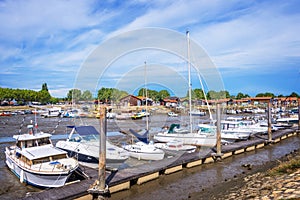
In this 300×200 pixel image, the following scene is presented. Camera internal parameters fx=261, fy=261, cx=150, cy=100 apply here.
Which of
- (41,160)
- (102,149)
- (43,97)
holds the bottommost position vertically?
(41,160)

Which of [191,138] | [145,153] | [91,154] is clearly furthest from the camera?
[191,138]

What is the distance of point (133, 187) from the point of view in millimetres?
10805

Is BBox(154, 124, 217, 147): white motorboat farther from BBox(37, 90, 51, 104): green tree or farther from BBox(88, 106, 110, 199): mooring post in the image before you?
BBox(37, 90, 51, 104): green tree

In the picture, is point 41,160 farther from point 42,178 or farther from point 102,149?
point 102,149

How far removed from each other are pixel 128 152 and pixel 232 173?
241 inches

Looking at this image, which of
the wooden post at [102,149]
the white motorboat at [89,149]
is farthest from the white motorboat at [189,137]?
the wooden post at [102,149]

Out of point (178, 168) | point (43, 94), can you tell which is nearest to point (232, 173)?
point (178, 168)

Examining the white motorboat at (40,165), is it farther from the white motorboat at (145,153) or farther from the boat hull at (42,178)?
the white motorboat at (145,153)

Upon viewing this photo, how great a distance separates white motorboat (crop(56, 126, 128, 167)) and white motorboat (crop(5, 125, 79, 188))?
1.45 m

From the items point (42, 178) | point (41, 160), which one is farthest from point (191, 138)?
point (42, 178)

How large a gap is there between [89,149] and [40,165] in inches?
135

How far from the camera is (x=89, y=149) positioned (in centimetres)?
1451

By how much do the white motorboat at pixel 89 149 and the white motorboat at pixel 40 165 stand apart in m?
1.45

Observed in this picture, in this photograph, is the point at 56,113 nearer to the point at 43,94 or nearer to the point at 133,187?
the point at 43,94
